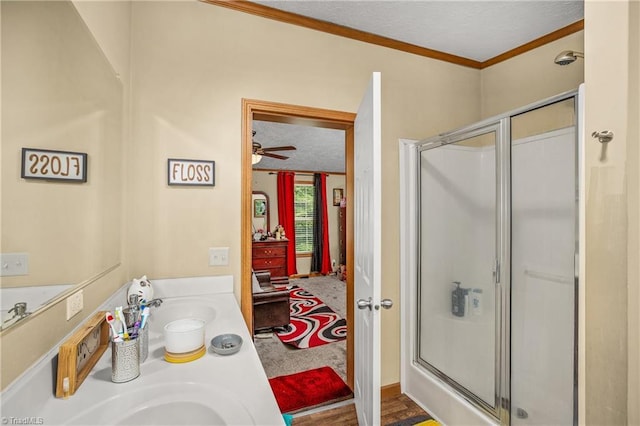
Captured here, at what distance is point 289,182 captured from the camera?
22.1 ft

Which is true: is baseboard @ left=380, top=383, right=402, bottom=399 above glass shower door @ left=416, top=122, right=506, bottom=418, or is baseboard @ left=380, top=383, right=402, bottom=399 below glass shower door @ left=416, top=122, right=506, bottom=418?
below

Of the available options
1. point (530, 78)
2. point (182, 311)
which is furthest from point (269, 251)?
point (530, 78)

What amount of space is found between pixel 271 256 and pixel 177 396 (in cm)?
511

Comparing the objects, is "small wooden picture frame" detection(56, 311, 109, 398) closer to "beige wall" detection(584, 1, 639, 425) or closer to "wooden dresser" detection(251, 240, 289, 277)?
"beige wall" detection(584, 1, 639, 425)

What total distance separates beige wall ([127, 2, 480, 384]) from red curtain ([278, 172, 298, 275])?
464 centimetres

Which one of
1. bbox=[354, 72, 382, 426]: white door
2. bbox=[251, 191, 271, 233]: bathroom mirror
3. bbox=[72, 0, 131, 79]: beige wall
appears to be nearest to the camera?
bbox=[72, 0, 131, 79]: beige wall

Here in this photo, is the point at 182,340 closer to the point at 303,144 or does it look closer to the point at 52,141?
the point at 52,141

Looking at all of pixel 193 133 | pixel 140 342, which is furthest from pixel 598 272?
pixel 193 133

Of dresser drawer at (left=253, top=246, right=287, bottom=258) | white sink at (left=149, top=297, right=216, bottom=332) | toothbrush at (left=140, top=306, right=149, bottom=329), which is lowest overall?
dresser drawer at (left=253, top=246, right=287, bottom=258)

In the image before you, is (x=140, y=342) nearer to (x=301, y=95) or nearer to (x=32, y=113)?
(x=32, y=113)

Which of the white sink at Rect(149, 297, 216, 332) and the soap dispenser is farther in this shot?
the soap dispenser

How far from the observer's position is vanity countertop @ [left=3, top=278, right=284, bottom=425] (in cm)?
73

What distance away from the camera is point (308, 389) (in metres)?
2.28

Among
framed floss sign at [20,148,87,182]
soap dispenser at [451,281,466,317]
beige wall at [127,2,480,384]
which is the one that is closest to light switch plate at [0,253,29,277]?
framed floss sign at [20,148,87,182]
